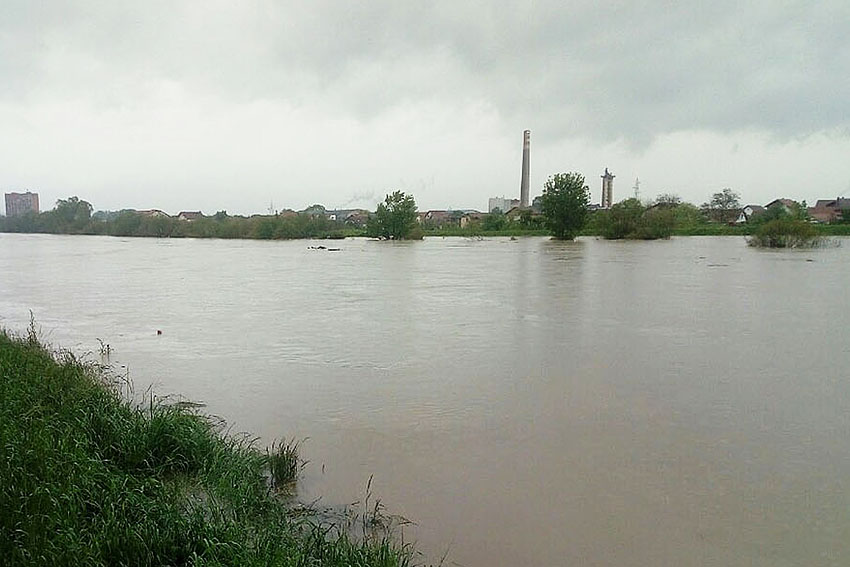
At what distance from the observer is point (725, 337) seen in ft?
31.5

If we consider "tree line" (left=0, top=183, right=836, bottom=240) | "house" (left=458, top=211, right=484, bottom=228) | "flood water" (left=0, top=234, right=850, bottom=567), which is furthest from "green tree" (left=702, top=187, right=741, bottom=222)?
"flood water" (left=0, top=234, right=850, bottom=567)

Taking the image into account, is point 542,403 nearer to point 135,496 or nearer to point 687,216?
point 135,496

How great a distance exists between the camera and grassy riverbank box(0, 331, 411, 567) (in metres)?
2.70

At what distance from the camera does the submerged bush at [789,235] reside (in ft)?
107

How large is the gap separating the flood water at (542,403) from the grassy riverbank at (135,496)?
2.00 ft

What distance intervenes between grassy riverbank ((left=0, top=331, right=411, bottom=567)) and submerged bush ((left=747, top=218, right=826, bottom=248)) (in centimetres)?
3405

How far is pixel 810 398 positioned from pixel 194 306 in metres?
10.9

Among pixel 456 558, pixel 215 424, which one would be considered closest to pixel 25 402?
pixel 215 424

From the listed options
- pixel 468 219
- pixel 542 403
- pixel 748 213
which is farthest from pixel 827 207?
pixel 542 403

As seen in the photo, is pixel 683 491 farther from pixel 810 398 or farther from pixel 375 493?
pixel 810 398

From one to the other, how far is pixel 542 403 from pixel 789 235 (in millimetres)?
31946

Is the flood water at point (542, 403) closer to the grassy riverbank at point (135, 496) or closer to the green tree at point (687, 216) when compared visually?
the grassy riverbank at point (135, 496)

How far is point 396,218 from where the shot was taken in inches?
2213

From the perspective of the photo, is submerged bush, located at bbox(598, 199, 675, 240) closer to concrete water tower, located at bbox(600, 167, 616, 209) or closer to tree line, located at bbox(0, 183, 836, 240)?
tree line, located at bbox(0, 183, 836, 240)
